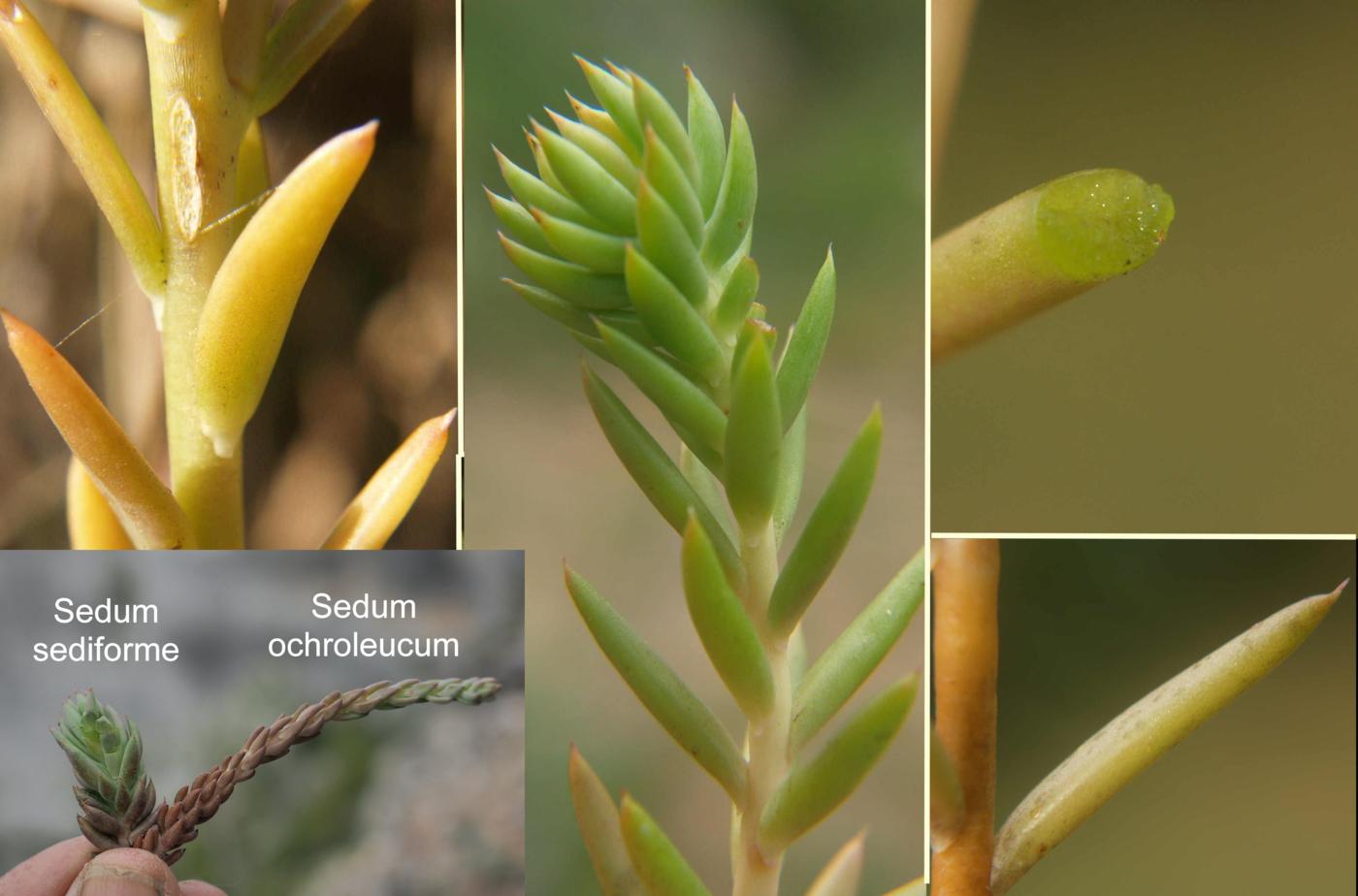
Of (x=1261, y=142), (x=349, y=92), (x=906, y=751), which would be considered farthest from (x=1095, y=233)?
(x=349, y=92)

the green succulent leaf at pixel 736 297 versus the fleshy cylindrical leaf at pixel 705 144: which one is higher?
the fleshy cylindrical leaf at pixel 705 144

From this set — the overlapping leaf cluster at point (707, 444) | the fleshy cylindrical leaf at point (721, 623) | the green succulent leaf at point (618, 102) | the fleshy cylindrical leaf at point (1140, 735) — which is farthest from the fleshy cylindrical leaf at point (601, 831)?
the green succulent leaf at point (618, 102)

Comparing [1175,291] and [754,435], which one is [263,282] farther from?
[1175,291]

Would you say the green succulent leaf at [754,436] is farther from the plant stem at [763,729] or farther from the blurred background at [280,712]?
the blurred background at [280,712]

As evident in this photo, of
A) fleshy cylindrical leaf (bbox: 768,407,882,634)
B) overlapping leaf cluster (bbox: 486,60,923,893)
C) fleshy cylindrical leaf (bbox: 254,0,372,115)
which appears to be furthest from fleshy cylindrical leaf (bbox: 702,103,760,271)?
fleshy cylindrical leaf (bbox: 254,0,372,115)

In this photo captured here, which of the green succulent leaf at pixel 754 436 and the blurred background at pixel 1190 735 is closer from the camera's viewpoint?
the green succulent leaf at pixel 754 436

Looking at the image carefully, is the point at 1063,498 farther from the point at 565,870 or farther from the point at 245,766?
the point at 245,766
